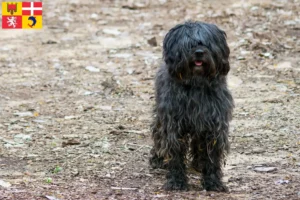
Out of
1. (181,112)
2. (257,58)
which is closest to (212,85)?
(181,112)

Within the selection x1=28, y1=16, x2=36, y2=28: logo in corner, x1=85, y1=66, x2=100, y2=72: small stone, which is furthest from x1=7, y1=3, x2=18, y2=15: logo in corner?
x1=85, y1=66, x2=100, y2=72: small stone

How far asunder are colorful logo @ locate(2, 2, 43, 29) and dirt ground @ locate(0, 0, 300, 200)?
22cm

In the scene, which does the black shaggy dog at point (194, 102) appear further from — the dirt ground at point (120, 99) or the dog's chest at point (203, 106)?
the dirt ground at point (120, 99)

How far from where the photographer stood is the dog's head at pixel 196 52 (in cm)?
648

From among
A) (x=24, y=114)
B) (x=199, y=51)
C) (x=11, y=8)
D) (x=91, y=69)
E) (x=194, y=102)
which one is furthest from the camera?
(x=11, y=8)

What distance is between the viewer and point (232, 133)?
893 cm

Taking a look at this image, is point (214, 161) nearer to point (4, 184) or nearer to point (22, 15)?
point (4, 184)

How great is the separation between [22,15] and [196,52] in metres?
9.94

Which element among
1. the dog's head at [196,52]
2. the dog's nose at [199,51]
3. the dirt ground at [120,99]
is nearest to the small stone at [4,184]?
the dirt ground at [120,99]

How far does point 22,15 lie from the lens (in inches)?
622

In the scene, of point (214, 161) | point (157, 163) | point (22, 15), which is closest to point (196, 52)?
point (214, 161)

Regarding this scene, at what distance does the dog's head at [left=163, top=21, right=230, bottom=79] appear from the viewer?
648cm

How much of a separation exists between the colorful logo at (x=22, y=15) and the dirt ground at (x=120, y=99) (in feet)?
0.73

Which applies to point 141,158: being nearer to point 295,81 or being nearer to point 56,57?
point 295,81
